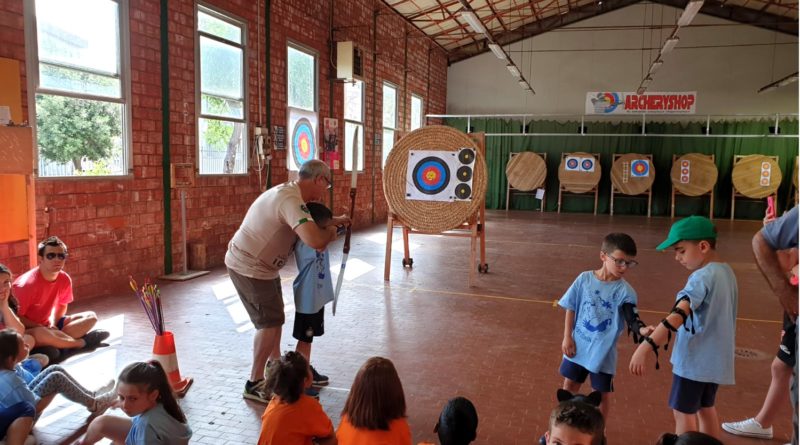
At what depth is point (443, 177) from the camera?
19.7 feet

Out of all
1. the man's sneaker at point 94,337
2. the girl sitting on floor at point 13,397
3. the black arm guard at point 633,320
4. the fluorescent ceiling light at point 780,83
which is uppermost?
the fluorescent ceiling light at point 780,83

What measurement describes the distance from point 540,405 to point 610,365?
75cm

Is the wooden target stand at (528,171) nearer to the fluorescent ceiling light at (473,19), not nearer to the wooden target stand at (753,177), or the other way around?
the wooden target stand at (753,177)

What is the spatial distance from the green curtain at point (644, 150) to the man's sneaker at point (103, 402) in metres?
13.6

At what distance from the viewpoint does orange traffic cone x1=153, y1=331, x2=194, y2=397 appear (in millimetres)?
2979

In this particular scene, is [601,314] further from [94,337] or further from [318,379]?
[94,337]

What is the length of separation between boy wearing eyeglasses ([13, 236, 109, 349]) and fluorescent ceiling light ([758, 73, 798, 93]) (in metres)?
12.6

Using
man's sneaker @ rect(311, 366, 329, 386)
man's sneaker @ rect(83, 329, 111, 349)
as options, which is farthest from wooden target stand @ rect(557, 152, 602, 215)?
man's sneaker @ rect(83, 329, 111, 349)

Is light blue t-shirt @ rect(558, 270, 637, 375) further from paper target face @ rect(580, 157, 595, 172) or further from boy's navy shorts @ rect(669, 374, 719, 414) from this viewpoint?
paper target face @ rect(580, 157, 595, 172)

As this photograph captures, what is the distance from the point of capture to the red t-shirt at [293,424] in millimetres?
1979

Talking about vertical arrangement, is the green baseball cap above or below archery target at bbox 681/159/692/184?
below

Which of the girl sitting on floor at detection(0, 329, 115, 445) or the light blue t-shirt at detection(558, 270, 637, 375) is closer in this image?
the girl sitting on floor at detection(0, 329, 115, 445)

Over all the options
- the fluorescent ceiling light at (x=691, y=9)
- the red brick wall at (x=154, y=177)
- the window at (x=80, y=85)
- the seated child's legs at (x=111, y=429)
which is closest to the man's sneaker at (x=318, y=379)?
the seated child's legs at (x=111, y=429)

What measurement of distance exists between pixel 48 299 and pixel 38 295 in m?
0.06
